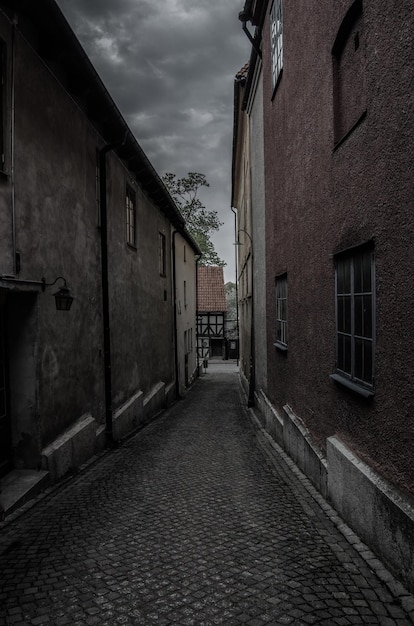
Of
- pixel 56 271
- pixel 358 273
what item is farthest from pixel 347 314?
pixel 56 271

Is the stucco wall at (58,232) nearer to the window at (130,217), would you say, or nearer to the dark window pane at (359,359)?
the window at (130,217)

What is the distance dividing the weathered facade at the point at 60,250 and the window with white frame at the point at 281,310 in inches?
135

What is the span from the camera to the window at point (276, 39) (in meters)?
8.90

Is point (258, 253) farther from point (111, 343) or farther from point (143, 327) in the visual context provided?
point (111, 343)

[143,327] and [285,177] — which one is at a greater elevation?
[285,177]

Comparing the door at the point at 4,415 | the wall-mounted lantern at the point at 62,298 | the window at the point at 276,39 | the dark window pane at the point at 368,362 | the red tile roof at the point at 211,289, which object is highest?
the window at the point at 276,39

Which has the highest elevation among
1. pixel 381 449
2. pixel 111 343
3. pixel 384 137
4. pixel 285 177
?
pixel 285 177

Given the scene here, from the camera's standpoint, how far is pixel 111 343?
9500 millimetres

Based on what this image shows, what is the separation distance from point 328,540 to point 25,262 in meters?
4.69

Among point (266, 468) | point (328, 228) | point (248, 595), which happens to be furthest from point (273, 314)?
point (248, 595)

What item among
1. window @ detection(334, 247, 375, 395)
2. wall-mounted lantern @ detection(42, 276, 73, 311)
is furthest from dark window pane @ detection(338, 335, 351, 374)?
wall-mounted lantern @ detection(42, 276, 73, 311)

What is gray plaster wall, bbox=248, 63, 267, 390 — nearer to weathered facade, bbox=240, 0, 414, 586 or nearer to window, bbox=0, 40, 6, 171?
weathered facade, bbox=240, 0, 414, 586

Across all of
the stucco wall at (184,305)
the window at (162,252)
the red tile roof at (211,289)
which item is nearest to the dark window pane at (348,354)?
the window at (162,252)

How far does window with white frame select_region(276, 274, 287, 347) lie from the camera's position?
30.2ft
